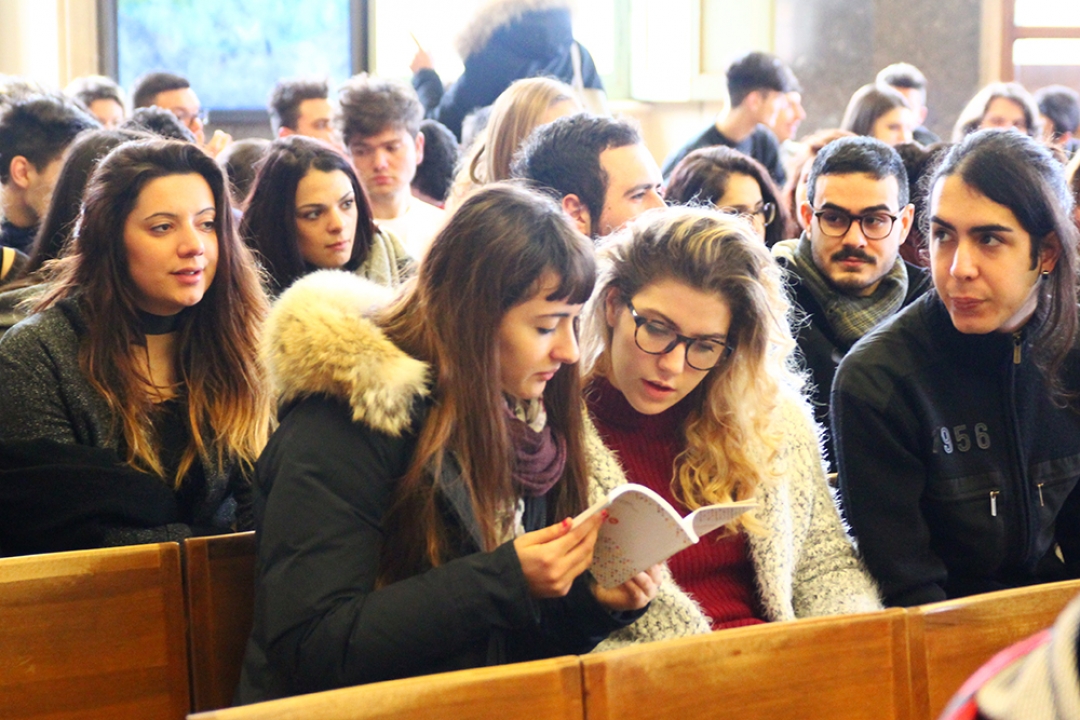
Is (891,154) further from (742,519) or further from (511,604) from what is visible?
(511,604)

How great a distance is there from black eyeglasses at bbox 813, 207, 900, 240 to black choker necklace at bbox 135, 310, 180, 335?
1764mm

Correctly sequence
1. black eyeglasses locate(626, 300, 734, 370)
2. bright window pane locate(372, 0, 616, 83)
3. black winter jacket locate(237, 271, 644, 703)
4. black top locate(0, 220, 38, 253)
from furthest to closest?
bright window pane locate(372, 0, 616, 83) → black top locate(0, 220, 38, 253) → black eyeglasses locate(626, 300, 734, 370) → black winter jacket locate(237, 271, 644, 703)

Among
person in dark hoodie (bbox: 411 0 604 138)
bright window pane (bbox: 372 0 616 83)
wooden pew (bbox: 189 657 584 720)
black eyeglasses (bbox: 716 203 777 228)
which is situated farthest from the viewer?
bright window pane (bbox: 372 0 616 83)

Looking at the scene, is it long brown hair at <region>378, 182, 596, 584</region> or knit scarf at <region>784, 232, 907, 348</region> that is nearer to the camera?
long brown hair at <region>378, 182, 596, 584</region>

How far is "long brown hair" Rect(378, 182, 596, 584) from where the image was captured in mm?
1798

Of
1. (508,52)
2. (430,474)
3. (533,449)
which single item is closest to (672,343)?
(533,449)

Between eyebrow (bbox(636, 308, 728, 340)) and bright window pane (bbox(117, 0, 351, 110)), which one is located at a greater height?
bright window pane (bbox(117, 0, 351, 110))

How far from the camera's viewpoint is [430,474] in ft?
5.84

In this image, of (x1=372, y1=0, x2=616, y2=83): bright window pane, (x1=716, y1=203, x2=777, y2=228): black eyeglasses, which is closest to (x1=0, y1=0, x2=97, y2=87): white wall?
(x1=372, y1=0, x2=616, y2=83): bright window pane

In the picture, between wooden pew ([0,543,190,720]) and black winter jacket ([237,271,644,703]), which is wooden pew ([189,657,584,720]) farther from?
wooden pew ([0,543,190,720])

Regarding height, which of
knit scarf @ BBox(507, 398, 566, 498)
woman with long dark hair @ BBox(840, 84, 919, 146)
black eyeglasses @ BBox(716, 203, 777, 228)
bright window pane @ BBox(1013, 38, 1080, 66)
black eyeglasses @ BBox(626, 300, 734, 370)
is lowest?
knit scarf @ BBox(507, 398, 566, 498)

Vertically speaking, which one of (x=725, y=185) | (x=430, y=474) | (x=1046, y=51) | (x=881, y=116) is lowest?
(x=430, y=474)

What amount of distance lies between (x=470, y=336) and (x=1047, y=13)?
27.0ft

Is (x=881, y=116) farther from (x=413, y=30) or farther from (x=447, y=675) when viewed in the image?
(x=447, y=675)
